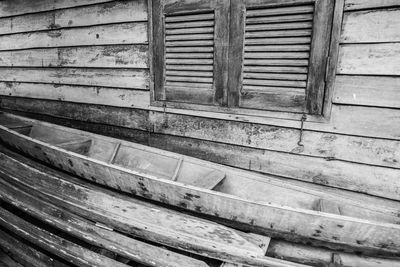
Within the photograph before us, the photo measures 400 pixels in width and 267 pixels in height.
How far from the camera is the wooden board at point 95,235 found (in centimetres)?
202

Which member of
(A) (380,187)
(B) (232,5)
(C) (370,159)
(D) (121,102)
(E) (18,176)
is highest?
(B) (232,5)

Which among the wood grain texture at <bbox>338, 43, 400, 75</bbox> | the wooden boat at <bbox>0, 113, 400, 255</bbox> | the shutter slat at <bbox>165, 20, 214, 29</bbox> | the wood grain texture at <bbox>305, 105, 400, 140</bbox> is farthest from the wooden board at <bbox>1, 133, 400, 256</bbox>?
the shutter slat at <bbox>165, 20, 214, 29</bbox>

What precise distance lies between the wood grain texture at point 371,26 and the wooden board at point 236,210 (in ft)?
4.73

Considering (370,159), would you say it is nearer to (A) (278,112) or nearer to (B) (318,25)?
(A) (278,112)

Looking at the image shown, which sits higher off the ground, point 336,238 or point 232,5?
point 232,5

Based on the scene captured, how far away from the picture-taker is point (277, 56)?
242 cm

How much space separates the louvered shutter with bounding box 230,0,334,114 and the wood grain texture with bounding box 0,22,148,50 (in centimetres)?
127

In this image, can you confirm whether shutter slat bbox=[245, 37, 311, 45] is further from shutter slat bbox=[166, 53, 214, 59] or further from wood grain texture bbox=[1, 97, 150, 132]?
wood grain texture bbox=[1, 97, 150, 132]

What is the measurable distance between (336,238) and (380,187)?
33.0 inches

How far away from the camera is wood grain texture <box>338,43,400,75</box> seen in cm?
205

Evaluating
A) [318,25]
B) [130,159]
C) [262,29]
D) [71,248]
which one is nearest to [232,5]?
[262,29]

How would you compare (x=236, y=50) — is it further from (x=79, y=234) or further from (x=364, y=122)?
(x=79, y=234)

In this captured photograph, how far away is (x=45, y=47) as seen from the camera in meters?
3.99

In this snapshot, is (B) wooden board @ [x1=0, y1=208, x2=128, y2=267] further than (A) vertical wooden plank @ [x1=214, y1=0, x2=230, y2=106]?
No
